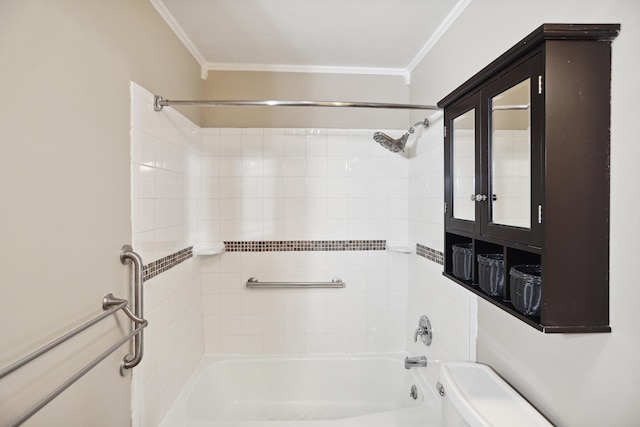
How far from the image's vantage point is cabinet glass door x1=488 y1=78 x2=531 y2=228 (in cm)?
91

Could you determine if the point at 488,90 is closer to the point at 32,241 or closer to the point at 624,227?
the point at 624,227

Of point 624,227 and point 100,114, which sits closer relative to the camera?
point 624,227

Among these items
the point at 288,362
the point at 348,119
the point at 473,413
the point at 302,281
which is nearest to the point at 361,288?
the point at 302,281

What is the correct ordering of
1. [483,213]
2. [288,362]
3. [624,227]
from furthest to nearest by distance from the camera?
[288,362] → [483,213] → [624,227]

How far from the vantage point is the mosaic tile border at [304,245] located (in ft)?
7.78

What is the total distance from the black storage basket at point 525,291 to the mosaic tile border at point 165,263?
1.45 metres

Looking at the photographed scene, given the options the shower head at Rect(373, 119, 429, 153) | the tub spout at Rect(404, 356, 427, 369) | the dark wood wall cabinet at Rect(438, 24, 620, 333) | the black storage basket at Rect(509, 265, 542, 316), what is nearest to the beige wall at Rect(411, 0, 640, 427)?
the dark wood wall cabinet at Rect(438, 24, 620, 333)

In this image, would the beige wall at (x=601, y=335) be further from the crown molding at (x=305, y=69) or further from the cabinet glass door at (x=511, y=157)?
Answer: the crown molding at (x=305, y=69)

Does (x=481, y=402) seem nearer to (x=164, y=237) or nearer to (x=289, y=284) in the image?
(x=289, y=284)

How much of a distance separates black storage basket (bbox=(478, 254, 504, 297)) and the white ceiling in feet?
4.12

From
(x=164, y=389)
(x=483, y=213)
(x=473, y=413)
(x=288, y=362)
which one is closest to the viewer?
(x=473, y=413)

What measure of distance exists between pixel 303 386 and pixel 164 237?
1.46 metres

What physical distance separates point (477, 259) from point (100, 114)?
1.45 metres

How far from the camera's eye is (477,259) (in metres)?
1.15
